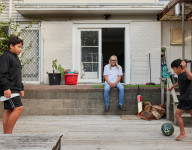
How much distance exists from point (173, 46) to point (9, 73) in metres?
5.95

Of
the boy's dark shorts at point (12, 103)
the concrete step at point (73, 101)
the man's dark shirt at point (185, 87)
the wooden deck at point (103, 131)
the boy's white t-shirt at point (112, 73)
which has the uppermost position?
the boy's white t-shirt at point (112, 73)

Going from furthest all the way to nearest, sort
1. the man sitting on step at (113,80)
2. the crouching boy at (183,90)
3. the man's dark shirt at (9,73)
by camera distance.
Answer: the man sitting on step at (113,80) < the crouching boy at (183,90) < the man's dark shirt at (9,73)

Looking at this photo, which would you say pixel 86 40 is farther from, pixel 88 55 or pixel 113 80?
pixel 113 80

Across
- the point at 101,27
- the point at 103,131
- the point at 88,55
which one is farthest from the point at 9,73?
the point at 101,27

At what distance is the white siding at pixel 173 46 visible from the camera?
7.55 metres

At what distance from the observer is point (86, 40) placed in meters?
7.58

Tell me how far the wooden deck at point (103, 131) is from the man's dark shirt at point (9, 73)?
39.9 inches

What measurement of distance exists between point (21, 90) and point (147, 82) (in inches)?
195

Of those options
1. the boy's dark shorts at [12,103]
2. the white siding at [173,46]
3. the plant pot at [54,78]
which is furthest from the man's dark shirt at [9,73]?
the white siding at [173,46]

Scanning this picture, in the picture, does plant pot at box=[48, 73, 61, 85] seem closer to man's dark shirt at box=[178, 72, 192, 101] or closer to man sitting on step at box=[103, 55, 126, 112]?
man sitting on step at box=[103, 55, 126, 112]

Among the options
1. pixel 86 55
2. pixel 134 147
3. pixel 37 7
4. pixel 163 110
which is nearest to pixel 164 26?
pixel 86 55

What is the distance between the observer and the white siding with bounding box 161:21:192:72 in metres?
7.55

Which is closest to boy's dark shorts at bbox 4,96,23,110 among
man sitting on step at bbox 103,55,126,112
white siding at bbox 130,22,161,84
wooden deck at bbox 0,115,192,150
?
wooden deck at bbox 0,115,192,150

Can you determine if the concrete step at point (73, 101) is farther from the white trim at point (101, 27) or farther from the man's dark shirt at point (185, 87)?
the man's dark shirt at point (185, 87)
